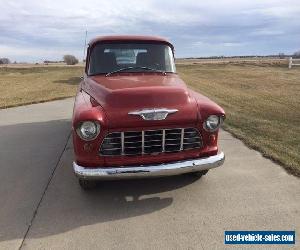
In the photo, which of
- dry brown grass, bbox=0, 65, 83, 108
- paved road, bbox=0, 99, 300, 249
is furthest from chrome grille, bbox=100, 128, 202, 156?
dry brown grass, bbox=0, 65, 83, 108

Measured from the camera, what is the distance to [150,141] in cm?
448

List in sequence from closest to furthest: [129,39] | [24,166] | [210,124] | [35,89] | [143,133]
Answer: [143,133], [210,124], [24,166], [129,39], [35,89]

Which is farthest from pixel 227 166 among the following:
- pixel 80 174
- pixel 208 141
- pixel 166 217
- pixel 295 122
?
pixel 295 122

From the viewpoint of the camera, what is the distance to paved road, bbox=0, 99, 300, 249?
3814 millimetres

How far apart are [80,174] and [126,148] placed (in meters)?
0.58

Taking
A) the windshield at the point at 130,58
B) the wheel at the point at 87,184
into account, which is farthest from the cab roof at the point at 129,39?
the wheel at the point at 87,184

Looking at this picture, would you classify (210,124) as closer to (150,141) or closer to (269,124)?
(150,141)

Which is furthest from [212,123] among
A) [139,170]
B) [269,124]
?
[269,124]

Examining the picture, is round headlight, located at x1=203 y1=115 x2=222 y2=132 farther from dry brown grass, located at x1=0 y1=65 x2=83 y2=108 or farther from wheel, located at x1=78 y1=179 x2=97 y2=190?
dry brown grass, located at x1=0 y1=65 x2=83 y2=108

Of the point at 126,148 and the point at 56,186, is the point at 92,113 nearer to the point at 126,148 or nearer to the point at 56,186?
the point at 126,148

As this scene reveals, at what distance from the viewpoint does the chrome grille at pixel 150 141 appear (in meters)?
4.40

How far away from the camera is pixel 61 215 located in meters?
4.34

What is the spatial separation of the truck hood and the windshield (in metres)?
0.96

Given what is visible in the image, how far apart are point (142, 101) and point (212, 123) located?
864 mm
